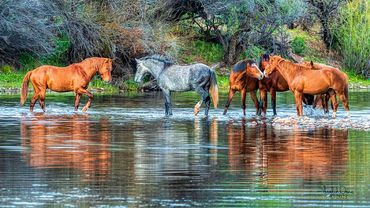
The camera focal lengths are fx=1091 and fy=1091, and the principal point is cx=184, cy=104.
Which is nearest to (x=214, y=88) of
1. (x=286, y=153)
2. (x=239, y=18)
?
(x=286, y=153)

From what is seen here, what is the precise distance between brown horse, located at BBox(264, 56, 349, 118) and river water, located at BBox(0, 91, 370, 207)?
2.16ft

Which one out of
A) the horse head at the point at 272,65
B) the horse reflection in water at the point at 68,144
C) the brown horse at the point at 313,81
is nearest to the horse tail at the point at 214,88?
the horse head at the point at 272,65

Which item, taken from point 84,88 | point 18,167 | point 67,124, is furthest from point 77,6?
point 18,167

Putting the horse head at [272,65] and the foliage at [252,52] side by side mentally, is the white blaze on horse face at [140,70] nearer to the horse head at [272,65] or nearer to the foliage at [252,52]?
the horse head at [272,65]

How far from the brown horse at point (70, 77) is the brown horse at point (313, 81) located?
17.6 feet

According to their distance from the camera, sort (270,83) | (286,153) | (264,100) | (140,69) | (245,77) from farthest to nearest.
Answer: (140,69)
(264,100)
(270,83)
(245,77)
(286,153)

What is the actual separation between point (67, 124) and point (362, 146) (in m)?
7.93

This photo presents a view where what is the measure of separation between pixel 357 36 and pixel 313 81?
87.7 ft

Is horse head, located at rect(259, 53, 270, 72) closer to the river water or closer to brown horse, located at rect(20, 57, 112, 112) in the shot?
the river water

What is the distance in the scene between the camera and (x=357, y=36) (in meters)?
53.1

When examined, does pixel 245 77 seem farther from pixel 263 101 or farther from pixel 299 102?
pixel 299 102

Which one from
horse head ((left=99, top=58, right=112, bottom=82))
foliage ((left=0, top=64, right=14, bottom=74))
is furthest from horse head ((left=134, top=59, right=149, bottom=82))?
foliage ((left=0, top=64, right=14, bottom=74))

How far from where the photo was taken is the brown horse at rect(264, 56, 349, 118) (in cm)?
2705

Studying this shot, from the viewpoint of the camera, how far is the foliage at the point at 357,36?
5291 cm
